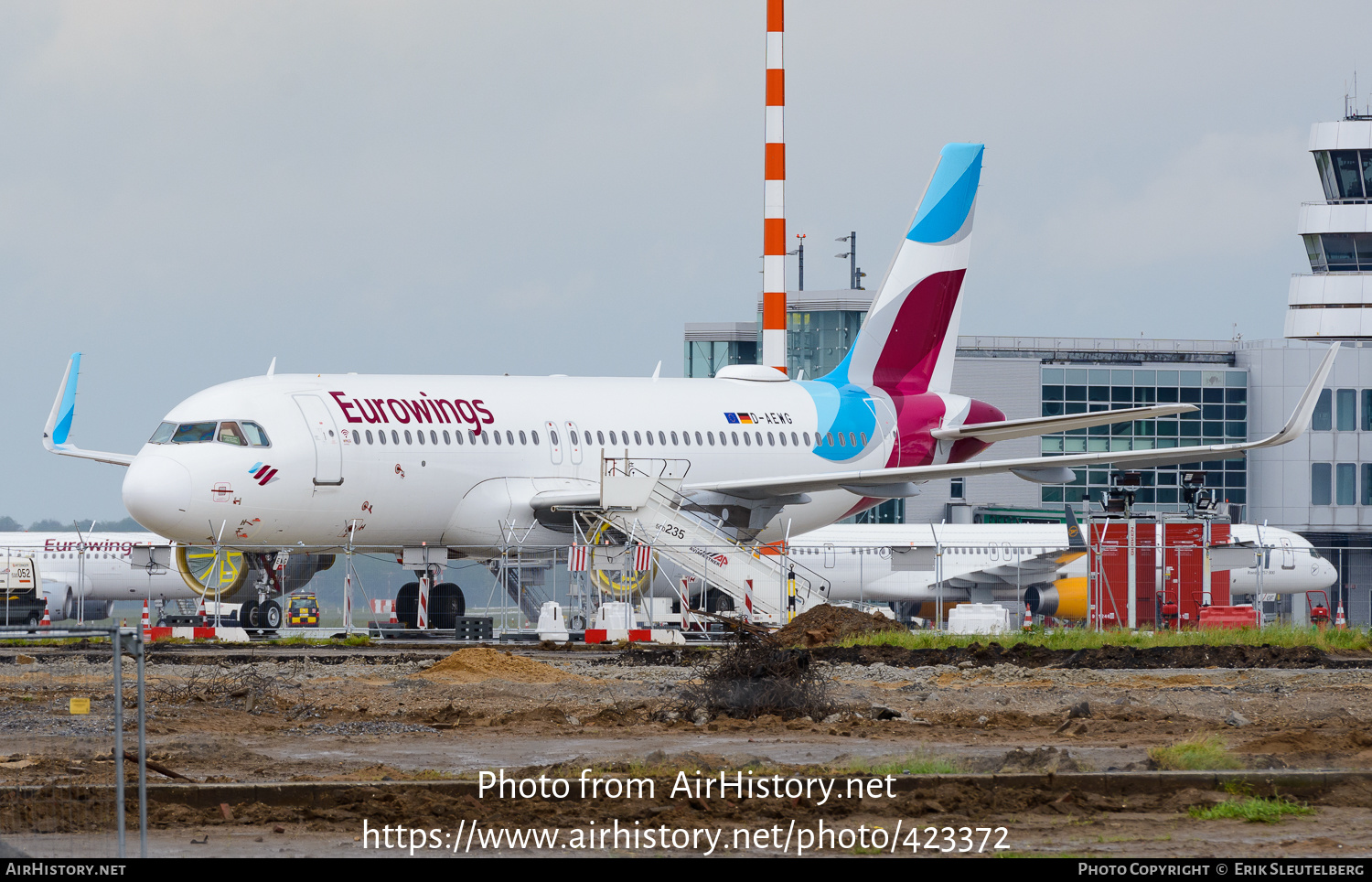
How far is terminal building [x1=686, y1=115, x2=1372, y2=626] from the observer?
72.7m

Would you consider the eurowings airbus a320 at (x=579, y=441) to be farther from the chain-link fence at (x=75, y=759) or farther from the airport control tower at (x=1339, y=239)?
the airport control tower at (x=1339, y=239)

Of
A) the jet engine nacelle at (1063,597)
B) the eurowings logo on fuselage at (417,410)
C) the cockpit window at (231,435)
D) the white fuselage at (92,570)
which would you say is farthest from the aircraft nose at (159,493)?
the white fuselage at (92,570)

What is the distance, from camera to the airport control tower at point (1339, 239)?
7744cm

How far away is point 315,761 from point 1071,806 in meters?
5.31

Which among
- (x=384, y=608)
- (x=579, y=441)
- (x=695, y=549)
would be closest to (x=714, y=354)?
(x=384, y=608)

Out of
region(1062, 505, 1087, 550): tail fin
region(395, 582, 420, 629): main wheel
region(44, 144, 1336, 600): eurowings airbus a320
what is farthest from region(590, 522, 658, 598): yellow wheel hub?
region(1062, 505, 1087, 550): tail fin

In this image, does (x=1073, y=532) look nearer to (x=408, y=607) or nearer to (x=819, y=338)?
(x=408, y=607)

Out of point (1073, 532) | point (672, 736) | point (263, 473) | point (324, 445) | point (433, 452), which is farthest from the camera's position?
point (1073, 532)

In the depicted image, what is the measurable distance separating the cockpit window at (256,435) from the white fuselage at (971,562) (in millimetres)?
21357

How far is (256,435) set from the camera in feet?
96.6

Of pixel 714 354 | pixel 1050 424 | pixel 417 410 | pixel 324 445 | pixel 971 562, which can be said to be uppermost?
pixel 714 354

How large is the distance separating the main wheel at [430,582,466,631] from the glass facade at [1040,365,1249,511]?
44467mm

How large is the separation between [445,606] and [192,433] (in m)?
5.70

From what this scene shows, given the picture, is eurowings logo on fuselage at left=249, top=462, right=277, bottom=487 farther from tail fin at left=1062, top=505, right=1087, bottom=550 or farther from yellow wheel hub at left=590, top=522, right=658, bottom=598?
tail fin at left=1062, top=505, right=1087, bottom=550
